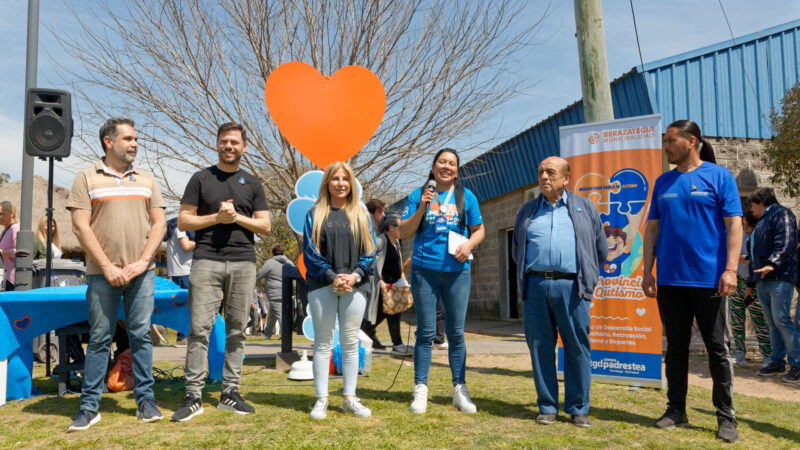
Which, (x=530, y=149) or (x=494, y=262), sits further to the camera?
(x=494, y=262)

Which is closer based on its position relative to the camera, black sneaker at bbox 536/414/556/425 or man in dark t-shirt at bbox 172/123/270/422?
black sneaker at bbox 536/414/556/425

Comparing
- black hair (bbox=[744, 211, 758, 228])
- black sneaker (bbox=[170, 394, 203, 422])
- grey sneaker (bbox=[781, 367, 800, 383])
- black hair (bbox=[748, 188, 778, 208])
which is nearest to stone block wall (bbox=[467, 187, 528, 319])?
black hair (bbox=[744, 211, 758, 228])

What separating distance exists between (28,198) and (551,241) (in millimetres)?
6231

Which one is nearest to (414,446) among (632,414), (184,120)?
(632,414)

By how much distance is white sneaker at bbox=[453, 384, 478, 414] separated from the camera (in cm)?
428

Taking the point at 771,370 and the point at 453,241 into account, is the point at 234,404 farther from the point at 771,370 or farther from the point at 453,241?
the point at 771,370

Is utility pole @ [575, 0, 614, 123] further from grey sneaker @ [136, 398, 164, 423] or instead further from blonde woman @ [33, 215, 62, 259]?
blonde woman @ [33, 215, 62, 259]

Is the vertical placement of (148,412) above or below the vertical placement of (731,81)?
below

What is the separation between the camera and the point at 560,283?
398 centimetres

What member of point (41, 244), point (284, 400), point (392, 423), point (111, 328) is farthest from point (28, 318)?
point (41, 244)

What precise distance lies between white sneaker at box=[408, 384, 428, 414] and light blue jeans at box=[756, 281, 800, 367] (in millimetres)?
4257

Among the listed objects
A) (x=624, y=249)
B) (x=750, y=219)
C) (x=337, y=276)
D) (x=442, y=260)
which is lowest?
(x=337, y=276)

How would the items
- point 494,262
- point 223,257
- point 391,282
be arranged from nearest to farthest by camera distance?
1. point 223,257
2. point 391,282
3. point 494,262

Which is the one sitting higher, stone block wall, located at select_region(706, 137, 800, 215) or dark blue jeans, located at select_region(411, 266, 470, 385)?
stone block wall, located at select_region(706, 137, 800, 215)
